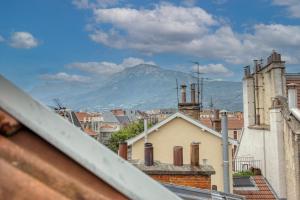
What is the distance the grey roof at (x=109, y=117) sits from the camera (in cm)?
9556

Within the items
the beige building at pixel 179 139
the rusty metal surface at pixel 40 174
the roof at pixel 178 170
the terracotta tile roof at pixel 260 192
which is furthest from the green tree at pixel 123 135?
the rusty metal surface at pixel 40 174

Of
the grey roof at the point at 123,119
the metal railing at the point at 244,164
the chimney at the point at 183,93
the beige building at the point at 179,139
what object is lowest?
the metal railing at the point at 244,164

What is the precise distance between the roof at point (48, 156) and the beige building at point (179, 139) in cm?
1732

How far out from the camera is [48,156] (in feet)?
3.32

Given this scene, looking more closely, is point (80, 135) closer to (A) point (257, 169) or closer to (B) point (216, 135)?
(B) point (216, 135)

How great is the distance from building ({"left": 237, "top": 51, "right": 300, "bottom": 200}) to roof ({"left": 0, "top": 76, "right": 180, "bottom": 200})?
14.8 metres

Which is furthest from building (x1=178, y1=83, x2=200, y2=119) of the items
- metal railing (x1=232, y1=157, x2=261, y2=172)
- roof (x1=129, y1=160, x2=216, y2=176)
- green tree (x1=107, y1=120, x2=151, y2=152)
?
green tree (x1=107, y1=120, x2=151, y2=152)

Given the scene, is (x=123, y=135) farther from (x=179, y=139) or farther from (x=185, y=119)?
(x=185, y=119)

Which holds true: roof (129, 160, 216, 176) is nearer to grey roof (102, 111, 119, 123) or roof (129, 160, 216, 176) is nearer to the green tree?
the green tree

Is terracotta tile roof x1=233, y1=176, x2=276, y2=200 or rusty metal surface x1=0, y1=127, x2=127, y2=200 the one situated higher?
rusty metal surface x1=0, y1=127, x2=127, y2=200

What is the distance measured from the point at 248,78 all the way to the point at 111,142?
98.1ft

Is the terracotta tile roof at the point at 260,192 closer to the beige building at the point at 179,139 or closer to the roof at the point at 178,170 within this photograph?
the beige building at the point at 179,139

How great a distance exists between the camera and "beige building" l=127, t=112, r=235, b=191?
18.3 meters

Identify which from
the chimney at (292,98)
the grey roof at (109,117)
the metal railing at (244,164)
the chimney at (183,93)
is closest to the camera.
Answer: the chimney at (292,98)
